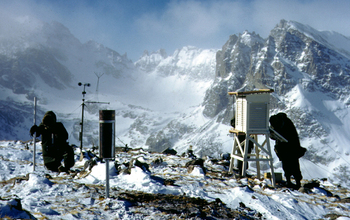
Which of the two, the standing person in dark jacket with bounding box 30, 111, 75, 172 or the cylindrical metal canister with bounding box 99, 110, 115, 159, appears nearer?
the cylindrical metal canister with bounding box 99, 110, 115, 159

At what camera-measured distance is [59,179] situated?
29.5ft

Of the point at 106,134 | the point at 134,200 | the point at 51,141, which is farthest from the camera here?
the point at 51,141

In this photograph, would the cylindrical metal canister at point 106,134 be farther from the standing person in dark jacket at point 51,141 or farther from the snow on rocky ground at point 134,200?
the standing person in dark jacket at point 51,141

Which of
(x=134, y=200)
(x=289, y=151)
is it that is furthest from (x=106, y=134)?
(x=289, y=151)

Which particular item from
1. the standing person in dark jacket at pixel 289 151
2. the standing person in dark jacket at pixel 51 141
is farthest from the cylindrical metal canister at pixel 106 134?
the standing person in dark jacket at pixel 289 151

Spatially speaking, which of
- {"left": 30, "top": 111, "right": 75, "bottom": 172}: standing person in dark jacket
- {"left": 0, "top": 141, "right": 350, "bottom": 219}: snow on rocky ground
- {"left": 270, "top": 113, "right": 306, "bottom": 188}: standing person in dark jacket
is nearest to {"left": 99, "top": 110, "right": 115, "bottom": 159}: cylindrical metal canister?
{"left": 0, "top": 141, "right": 350, "bottom": 219}: snow on rocky ground

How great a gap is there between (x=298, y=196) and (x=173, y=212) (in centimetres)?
629

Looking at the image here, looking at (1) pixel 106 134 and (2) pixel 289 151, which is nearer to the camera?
(1) pixel 106 134

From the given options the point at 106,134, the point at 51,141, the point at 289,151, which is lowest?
the point at 289,151

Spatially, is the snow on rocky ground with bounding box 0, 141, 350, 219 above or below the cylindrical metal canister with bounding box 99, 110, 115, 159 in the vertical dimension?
below

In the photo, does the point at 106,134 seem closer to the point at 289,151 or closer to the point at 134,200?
the point at 134,200

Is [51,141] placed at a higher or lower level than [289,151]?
higher

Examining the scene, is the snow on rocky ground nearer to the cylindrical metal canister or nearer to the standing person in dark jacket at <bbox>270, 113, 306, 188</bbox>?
the cylindrical metal canister

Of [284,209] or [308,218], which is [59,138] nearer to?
[284,209]
